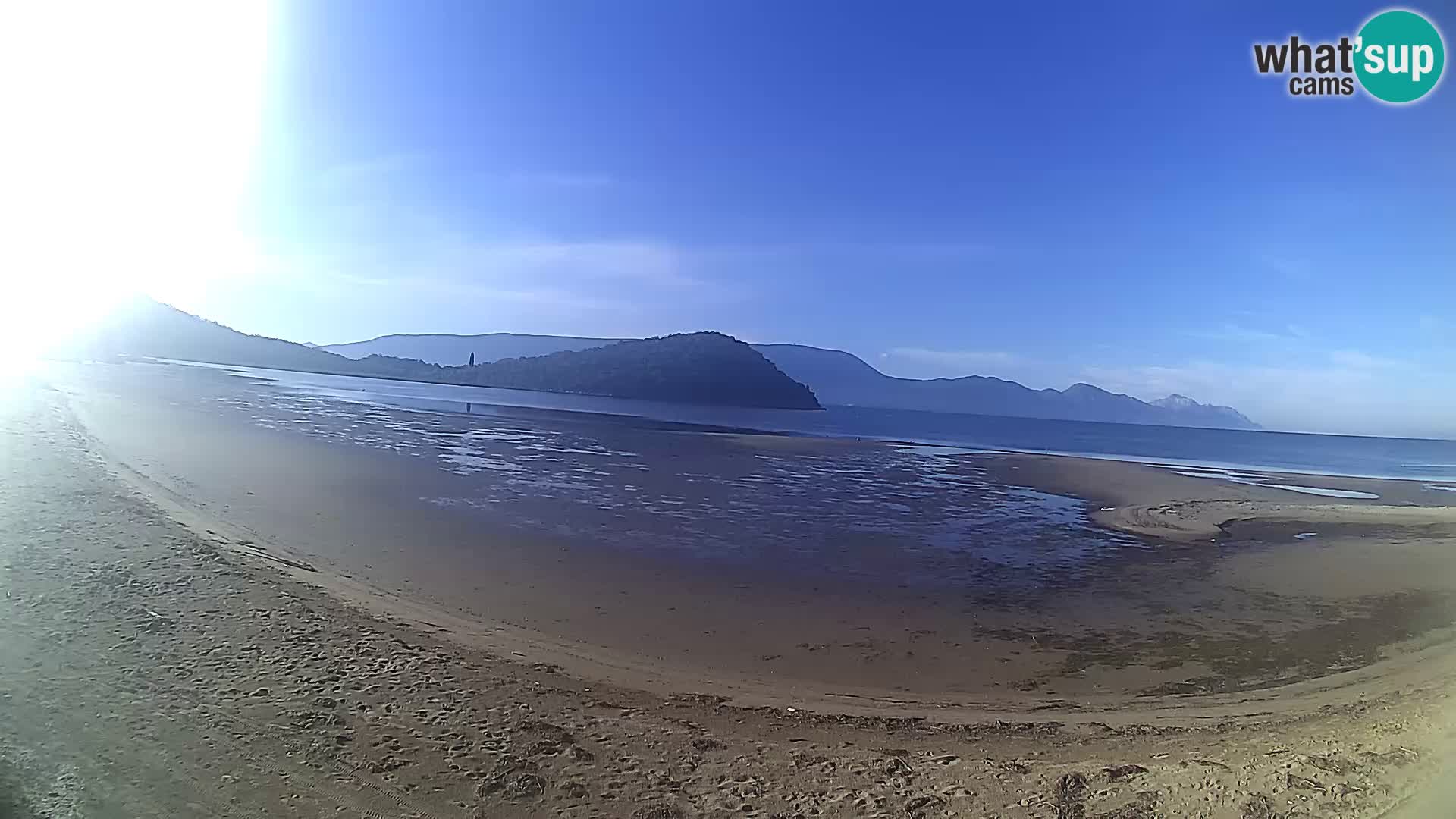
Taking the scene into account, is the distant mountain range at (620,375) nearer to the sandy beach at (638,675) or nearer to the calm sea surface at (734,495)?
the calm sea surface at (734,495)

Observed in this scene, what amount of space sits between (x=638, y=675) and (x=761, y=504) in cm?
1596

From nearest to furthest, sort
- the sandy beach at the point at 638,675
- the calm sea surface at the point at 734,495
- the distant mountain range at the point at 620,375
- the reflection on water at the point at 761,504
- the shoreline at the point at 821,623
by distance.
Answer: the sandy beach at the point at 638,675, the shoreline at the point at 821,623, the calm sea surface at the point at 734,495, the reflection on water at the point at 761,504, the distant mountain range at the point at 620,375

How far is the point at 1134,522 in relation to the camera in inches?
1000

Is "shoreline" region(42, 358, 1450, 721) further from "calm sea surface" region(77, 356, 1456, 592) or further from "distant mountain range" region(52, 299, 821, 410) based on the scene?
"distant mountain range" region(52, 299, 821, 410)

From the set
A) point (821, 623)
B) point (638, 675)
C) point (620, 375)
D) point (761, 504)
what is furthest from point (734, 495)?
point (620, 375)

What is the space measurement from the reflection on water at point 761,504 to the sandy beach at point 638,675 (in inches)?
39.2

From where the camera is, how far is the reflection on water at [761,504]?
690 inches

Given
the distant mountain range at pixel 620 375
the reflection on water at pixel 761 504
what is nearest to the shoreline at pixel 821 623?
the reflection on water at pixel 761 504

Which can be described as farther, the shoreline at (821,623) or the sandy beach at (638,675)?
the shoreline at (821,623)

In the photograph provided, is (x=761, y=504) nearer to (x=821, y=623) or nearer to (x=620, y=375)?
(x=821, y=623)

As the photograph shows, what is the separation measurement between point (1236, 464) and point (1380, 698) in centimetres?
6024

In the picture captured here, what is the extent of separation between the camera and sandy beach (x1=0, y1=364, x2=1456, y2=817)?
20.0 feet

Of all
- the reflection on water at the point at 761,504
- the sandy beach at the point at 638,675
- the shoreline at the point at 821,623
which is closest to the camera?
the sandy beach at the point at 638,675

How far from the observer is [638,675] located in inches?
368
